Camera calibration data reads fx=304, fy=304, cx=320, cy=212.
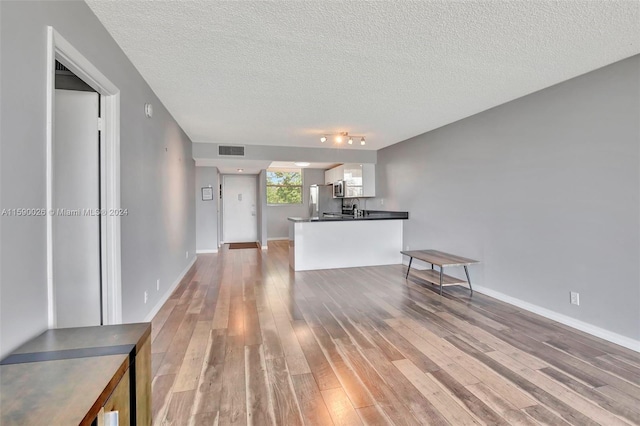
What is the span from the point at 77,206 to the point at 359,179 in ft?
17.9

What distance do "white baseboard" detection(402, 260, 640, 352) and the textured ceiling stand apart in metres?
2.30

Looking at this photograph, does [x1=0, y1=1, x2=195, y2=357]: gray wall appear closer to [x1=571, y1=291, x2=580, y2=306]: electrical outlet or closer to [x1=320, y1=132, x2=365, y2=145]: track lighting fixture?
[x1=320, y1=132, x2=365, y2=145]: track lighting fixture

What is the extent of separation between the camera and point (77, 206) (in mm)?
2127

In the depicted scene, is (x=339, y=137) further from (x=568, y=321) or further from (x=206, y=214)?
(x=206, y=214)

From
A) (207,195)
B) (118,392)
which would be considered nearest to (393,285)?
(118,392)

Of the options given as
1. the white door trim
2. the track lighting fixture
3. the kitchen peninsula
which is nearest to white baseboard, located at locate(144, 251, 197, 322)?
the white door trim

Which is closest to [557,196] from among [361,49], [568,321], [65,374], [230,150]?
[568,321]

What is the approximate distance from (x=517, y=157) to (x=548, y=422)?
9.00 ft

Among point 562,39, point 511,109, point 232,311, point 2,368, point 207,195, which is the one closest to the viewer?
point 2,368

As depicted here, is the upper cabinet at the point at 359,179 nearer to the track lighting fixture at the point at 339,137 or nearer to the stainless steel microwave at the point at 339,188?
the stainless steel microwave at the point at 339,188

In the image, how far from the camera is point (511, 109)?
3531 mm

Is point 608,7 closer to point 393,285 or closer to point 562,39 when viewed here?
point 562,39

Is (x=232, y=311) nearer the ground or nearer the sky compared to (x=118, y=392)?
nearer the ground

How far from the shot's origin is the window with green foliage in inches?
361
